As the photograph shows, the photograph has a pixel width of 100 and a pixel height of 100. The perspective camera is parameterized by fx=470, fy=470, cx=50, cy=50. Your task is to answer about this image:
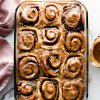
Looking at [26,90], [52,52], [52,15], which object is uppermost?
[52,15]

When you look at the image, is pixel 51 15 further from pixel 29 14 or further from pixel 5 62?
pixel 5 62

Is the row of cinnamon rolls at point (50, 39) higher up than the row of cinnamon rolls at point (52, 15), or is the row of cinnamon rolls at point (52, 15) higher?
the row of cinnamon rolls at point (52, 15)

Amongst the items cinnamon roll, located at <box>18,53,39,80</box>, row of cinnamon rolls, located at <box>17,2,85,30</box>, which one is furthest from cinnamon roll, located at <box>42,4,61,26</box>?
cinnamon roll, located at <box>18,53,39,80</box>

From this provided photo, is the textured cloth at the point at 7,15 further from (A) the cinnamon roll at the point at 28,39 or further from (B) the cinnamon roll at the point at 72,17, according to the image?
(B) the cinnamon roll at the point at 72,17

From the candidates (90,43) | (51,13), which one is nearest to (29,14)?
(51,13)

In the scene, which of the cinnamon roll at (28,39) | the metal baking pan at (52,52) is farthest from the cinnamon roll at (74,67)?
the cinnamon roll at (28,39)

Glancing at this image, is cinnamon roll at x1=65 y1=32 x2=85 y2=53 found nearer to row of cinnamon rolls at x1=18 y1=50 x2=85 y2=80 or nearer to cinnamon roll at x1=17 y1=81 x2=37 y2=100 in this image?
row of cinnamon rolls at x1=18 y1=50 x2=85 y2=80

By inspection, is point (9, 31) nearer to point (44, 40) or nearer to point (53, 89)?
point (44, 40)
